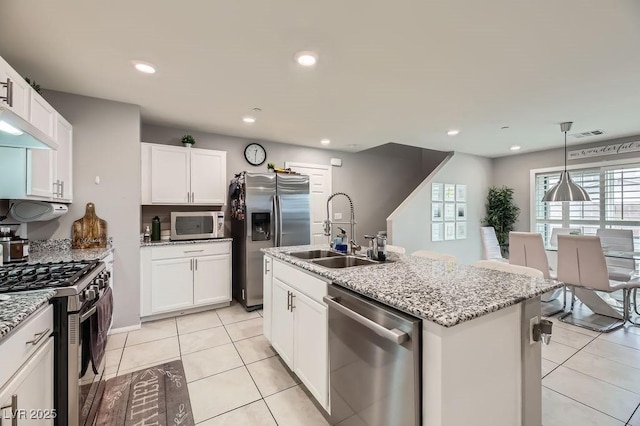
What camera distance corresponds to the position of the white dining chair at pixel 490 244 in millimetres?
5027

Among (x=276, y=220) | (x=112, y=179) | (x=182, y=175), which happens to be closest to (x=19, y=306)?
(x=112, y=179)

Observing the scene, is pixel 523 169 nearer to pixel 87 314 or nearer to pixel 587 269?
pixel 587 269

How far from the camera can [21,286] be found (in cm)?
139

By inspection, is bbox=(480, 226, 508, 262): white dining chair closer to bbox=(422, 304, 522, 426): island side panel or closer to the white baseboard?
bbox=(422, 304, 522, 426): island side panel

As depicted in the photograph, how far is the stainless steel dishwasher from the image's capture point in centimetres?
107

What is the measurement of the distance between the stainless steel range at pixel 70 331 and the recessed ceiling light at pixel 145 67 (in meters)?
1.60

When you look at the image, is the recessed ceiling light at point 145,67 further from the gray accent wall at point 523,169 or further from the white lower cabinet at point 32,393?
the gray accent wall at point 523,169

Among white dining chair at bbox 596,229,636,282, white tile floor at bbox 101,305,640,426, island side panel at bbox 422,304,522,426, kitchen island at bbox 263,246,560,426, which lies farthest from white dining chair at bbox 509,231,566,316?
island side panel at bbox 422,304,522,426

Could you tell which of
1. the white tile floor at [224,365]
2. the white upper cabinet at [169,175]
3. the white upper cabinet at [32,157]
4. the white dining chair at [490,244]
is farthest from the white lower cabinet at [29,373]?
the white dining chair at [490,244]

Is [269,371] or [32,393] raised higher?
[32,393]

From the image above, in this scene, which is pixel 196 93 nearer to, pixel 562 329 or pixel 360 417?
pixel 360 417

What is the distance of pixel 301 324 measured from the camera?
6.33ft

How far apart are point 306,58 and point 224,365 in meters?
2.60

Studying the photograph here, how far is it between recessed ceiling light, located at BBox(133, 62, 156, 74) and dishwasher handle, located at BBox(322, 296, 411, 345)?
2.25 m
